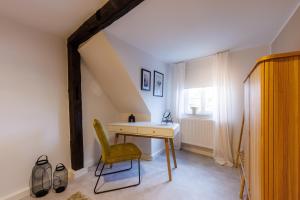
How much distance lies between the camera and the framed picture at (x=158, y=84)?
2.78m

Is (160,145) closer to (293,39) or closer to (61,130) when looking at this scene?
(61,130)

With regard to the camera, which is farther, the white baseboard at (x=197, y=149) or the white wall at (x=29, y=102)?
the white baseboard at (x=197, y=149)

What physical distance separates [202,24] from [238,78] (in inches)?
54.3

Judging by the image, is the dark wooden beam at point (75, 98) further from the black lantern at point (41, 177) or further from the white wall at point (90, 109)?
the black lantern at point (41, 177)

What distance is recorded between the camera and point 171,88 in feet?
10.7

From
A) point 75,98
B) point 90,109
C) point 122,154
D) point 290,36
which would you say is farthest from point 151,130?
point 290,36

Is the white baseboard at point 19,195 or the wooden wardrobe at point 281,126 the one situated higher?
the wooden wardrobe at point 281,126

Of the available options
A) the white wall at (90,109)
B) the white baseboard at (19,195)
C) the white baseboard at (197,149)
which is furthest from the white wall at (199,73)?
the white baseboard at (19,195)

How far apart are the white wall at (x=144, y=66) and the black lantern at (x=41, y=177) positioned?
1660mm

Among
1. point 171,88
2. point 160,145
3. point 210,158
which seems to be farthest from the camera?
point 171,88

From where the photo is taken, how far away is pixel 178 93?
3.09 meters

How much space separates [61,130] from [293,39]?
3.10 meters

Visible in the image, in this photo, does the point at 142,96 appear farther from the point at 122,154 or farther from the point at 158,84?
the point at 122,154

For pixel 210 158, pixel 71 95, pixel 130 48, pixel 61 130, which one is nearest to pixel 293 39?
pixel 130 48
